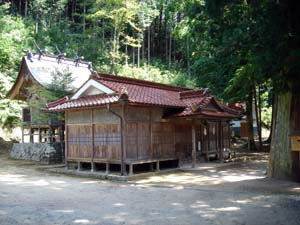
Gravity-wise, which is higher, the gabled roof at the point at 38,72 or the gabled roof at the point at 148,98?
the gabled roof at the point at 38,72

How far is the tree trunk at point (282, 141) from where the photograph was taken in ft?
34.1

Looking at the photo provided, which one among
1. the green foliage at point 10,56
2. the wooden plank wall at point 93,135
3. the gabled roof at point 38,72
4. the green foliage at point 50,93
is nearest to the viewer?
the wooden plank wall at point 93,135

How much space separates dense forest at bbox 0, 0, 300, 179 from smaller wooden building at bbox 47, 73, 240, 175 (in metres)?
2.65

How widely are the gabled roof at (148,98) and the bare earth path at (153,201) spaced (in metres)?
2.95

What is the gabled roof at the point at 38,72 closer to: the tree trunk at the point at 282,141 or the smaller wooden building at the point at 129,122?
the smaller wooden building at the point at 129,122

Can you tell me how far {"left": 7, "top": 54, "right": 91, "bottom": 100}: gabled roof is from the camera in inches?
819

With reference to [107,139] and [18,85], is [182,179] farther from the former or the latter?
[18,85]

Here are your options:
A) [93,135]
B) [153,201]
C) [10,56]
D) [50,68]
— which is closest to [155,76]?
[50,68]

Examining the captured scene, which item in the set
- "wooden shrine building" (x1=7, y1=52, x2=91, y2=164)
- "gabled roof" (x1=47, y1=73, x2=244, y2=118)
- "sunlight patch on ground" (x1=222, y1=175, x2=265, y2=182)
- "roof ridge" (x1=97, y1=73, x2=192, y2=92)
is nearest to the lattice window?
"gabled roof" (x1=47, y1=73, x2=244, y2=118)

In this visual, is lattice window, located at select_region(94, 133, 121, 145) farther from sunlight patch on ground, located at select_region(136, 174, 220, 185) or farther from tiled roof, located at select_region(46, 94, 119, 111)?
sunlight patch on ground, located at select_region(136, 174, 220, 185)

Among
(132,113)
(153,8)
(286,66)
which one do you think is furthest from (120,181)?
(153,8)

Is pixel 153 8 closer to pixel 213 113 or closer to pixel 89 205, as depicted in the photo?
pixel 213 113

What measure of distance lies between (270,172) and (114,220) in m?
6.62

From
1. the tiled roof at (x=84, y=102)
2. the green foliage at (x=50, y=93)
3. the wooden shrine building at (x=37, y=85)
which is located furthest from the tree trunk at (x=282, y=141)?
the wooden shrine building at (x=37, y=85)
